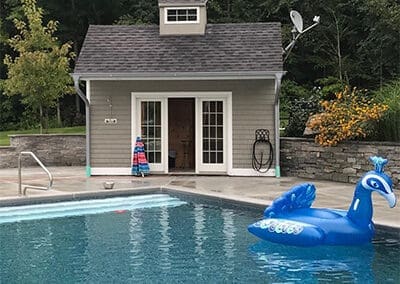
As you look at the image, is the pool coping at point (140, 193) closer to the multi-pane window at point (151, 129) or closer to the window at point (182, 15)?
the multi-pane window at point (151, 129)

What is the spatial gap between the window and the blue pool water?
6813mm

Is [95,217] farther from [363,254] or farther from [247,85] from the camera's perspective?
[247,85]

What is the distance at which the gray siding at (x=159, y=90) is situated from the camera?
13.2 metres

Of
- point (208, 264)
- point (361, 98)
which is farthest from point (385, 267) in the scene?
point (361, 98)

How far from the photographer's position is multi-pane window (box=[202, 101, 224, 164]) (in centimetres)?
1343

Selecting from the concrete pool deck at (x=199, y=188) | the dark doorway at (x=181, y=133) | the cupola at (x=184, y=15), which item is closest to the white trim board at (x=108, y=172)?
the concrete pool deck at (x=199, y=188)

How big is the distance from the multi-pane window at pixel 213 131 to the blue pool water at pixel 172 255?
473 centimetres

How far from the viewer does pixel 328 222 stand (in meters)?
6.88

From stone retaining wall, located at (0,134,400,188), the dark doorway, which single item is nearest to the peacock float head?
stone retaining wall, located at (0,134,400,188)

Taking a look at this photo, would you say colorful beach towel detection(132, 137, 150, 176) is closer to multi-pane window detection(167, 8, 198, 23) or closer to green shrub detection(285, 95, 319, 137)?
multi-pane window detection(167, 8, 198, 23)

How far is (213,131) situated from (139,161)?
1886 mm

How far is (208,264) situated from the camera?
242 inches

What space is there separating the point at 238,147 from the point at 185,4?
380 cm

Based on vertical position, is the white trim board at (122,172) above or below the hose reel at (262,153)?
below
